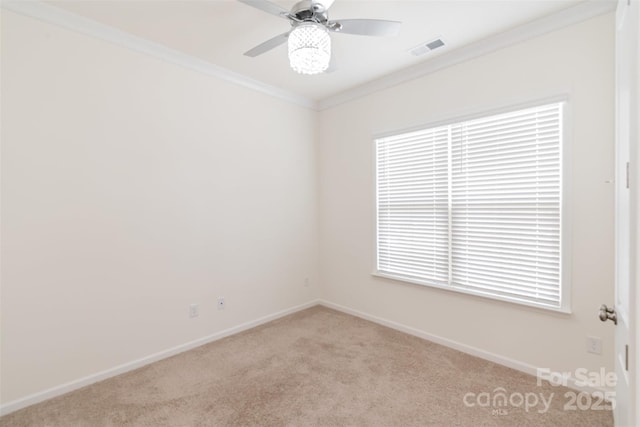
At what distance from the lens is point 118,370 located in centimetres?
238

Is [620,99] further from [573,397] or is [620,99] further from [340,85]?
[340,85]

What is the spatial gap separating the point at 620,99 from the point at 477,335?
81.1 inches

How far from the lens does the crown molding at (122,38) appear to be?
2.00 metres

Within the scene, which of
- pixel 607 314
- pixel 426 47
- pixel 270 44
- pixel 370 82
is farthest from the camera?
pixel 370 82

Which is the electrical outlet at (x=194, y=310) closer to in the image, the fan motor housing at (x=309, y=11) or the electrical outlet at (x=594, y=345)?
the fan motor housing at (x=309, y=11)

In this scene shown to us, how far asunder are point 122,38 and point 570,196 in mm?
3613

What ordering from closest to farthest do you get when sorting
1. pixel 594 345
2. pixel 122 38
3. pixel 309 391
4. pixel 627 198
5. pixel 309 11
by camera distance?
pixel 627 198 < pixel 309 11 < pixel 594 345 < pixel 309 391 < pixel 122 38

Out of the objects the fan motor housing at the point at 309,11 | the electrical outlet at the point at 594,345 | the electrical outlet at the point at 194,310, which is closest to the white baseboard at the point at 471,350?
the electrical outlet at the point at 594,345

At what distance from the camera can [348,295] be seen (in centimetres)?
373

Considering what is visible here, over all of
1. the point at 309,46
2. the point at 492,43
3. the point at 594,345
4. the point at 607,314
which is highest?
the point at 492,43

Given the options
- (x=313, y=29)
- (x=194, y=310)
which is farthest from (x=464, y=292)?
(x=194, y=310)

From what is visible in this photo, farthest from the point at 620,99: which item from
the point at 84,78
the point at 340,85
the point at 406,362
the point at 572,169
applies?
the point at 84,78

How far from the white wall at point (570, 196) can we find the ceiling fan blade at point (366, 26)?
1.24 meters

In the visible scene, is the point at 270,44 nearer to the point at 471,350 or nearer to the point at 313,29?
the point at 313,29
